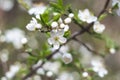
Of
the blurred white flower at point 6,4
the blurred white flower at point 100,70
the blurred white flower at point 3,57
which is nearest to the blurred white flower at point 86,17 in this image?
the blurred white flower at point 100,70

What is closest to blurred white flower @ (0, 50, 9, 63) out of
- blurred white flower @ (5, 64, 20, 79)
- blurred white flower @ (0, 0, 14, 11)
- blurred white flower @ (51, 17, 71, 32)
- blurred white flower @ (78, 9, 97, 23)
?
blurred white flower @ (5, 64, 20, 79)

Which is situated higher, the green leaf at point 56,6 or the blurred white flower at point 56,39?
the green leaf at point 56,6

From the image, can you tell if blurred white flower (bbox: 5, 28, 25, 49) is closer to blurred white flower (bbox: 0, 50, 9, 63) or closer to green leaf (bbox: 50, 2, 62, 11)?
blurred white flower (bbox: 0, 50, 9, 63)

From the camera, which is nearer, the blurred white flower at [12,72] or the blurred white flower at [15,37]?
the blurred white flower at [12,72]

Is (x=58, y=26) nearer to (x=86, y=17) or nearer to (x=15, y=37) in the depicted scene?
(x=86, y=17)

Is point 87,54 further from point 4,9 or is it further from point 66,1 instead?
point 4,9

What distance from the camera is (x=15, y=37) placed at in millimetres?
2553

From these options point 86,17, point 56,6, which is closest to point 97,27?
point 86,17

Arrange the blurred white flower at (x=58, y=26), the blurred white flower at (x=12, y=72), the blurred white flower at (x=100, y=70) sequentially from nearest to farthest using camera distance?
the blurred white flower at (x=58, y=26)
the blurred white flower at (x=100, y=70)
the blurred white flower at (x=12, y=72)

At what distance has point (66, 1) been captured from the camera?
10.4 ft

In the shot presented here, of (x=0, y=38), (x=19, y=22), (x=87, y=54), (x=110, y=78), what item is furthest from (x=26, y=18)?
(x=0, y=38)

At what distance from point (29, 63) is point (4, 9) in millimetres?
1665

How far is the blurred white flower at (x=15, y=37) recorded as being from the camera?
243 cm

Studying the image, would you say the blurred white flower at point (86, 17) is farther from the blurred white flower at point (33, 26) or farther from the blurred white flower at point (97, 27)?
the blurred white flower at point (33, 26)
